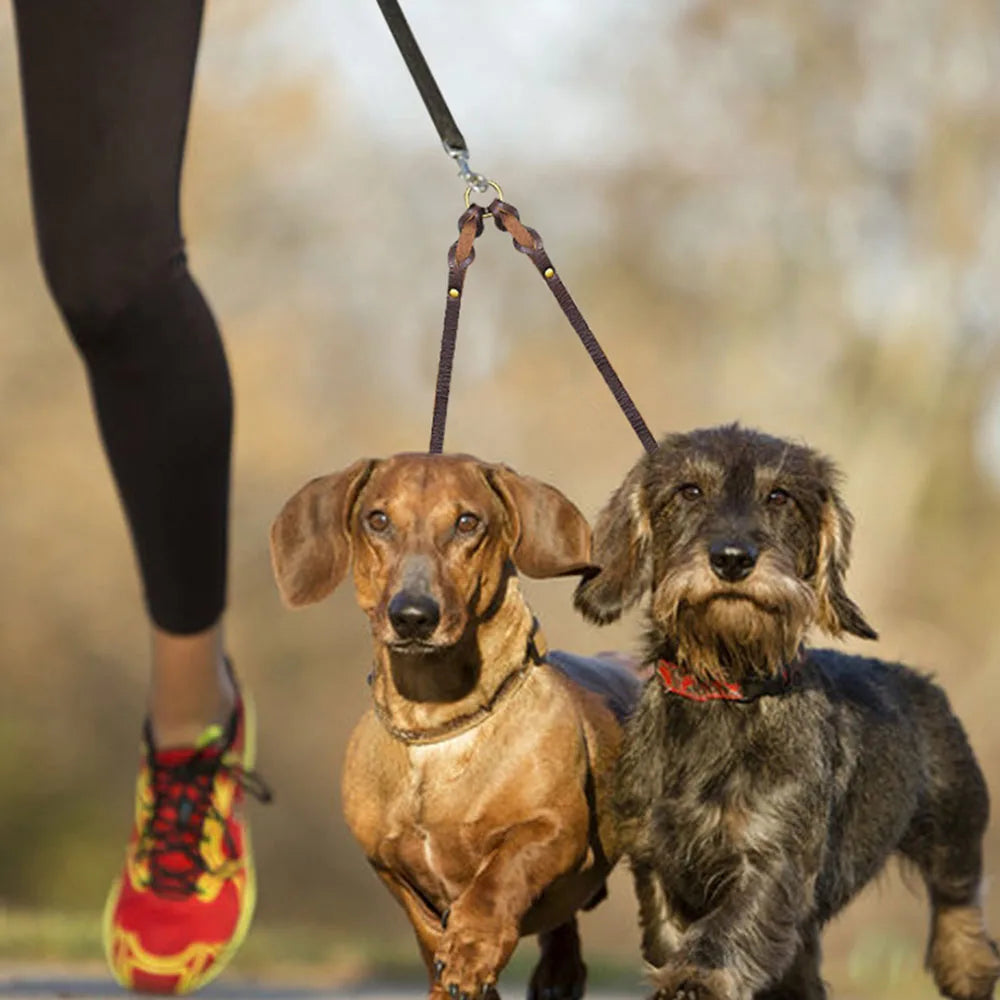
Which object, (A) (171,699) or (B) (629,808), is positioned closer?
(B) (629,808)

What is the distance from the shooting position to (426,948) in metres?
4.46

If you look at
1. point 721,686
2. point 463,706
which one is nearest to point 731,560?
point 721,686

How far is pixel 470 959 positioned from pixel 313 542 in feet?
2.87

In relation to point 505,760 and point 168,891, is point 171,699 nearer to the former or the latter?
point 168,891

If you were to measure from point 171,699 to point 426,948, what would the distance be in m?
0.99

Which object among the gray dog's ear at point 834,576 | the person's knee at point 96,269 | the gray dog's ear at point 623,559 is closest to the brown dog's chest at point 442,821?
the gray dog's ear at point 623,559

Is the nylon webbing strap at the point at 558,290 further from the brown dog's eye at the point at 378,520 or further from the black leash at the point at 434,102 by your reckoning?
the brown dog's eye at the point at 378,520

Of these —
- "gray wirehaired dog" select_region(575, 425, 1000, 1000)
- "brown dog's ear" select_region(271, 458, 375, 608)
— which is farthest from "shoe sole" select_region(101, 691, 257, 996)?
"gray wirehaired dog" select_region(575, 425, 1000, 1000)

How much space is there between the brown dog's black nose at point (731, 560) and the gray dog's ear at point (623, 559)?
36 centimetres

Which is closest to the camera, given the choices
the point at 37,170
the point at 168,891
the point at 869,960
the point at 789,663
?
the point at 789,663

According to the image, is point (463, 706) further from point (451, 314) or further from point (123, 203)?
point (123, 203)

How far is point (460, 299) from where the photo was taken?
4578 mm

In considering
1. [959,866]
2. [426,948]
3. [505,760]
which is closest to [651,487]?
[505,760]

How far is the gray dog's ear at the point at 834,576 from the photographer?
4.44 metres
